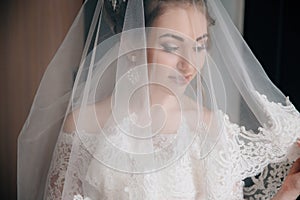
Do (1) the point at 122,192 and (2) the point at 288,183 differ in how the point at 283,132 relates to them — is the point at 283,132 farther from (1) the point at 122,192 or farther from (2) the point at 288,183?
(1) the point at 122,192

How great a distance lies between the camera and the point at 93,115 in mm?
597

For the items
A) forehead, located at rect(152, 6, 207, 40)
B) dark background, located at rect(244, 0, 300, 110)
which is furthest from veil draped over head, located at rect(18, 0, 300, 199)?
dark background, located at rect(244, 0, 300, 110)

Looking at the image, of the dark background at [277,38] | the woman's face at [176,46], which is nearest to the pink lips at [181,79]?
the woman's face at [176,46]

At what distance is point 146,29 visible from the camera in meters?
0.56

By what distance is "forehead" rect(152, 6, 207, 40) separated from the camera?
56cm

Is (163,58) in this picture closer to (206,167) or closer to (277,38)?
(206,167)

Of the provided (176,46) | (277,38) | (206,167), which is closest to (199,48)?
(176,46)

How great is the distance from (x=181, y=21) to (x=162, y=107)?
0.40ft

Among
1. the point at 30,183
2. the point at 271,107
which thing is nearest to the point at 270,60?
the point at 271,107

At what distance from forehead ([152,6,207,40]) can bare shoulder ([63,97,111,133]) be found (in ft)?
0.44

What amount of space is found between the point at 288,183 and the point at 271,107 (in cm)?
11

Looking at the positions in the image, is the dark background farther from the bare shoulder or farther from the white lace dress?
the bare shoulder

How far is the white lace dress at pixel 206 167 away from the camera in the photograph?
1.88ft

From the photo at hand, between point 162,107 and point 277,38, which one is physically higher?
point 277,38
